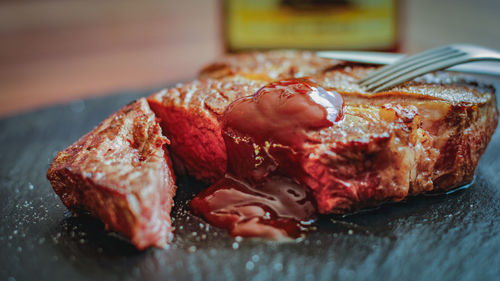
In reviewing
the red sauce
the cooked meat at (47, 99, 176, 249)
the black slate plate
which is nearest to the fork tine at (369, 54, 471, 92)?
the red sauce

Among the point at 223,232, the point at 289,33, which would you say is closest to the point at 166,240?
the point at 223,232

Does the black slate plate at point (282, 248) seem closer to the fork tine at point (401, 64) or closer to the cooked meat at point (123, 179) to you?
the cooked meat at point (123, 179)

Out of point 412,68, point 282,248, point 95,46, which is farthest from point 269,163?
point 95,46

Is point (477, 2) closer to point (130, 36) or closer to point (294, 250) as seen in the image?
point (130, 36)

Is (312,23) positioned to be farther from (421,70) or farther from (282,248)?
(282,248)

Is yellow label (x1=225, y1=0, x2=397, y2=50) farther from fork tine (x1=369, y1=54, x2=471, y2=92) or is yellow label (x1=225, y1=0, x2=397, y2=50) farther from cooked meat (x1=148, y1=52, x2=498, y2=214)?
fork tine (x1=369, y1=54, x2=471, y2=92)
